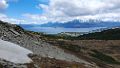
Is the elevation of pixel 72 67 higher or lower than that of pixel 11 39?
lower

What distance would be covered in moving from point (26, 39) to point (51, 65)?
54.9 ft

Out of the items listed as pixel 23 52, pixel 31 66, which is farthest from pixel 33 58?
pixel 31 66

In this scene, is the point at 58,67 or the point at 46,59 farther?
the point at 46,59

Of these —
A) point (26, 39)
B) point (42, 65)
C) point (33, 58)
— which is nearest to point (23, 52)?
point (33, 58)

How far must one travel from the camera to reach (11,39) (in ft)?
170

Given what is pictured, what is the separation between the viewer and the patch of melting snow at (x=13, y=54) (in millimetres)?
38487

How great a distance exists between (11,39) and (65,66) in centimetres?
1279

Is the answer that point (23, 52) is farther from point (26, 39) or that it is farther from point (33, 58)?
point (26, 39)

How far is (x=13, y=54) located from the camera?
41.0 m

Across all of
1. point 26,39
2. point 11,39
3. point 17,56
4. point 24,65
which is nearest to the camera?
point 24,65

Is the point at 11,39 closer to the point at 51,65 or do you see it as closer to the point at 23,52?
the point at 23,52

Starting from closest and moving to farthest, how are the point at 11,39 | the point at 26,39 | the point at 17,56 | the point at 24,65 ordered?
the point at 24,65 < the point at 17,56 < the point at 11,39 < the point at 26,39

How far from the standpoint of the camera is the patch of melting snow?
1515 inches

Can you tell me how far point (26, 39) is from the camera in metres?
57.5
